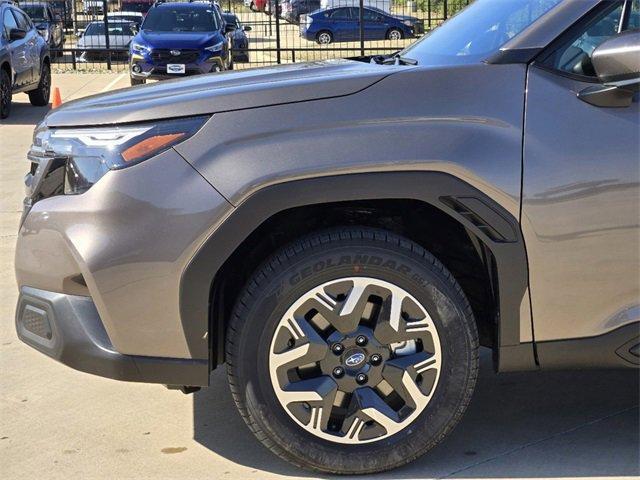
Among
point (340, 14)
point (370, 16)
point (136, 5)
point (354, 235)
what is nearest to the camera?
point (354, 235)

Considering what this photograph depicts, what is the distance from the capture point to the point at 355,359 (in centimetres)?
363

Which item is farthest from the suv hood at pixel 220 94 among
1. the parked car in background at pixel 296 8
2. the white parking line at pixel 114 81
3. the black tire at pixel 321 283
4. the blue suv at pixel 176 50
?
the parked car in background at pixel 296 8

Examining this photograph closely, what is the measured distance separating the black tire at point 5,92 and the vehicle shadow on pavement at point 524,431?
11220mm

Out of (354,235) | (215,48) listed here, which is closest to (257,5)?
(215,48)

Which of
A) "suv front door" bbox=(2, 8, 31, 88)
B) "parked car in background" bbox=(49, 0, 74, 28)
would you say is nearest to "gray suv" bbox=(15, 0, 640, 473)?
"suv front door" bbox=(2, 8, 31, 88)

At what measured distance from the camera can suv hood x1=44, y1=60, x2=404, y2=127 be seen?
3.57m

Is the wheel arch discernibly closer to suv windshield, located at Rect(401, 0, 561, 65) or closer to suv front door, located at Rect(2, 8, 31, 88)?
suv windshield, located at Rect(401, 0, 561, 65)

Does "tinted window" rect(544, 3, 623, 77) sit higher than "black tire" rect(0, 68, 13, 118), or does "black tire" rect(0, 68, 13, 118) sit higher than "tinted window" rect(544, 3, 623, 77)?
"tinted window" rect(544, 3, 623, 77)

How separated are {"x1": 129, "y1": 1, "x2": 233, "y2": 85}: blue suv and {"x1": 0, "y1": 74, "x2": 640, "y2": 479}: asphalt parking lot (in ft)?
48.9

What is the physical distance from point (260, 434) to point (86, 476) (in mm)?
685

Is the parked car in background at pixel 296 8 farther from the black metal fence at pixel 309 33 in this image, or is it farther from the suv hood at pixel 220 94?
the suv hood at pixel 220 94

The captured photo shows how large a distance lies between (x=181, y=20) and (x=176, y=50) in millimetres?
1564

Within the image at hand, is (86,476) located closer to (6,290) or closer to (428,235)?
(428,235)

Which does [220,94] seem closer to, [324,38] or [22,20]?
[22,20]
